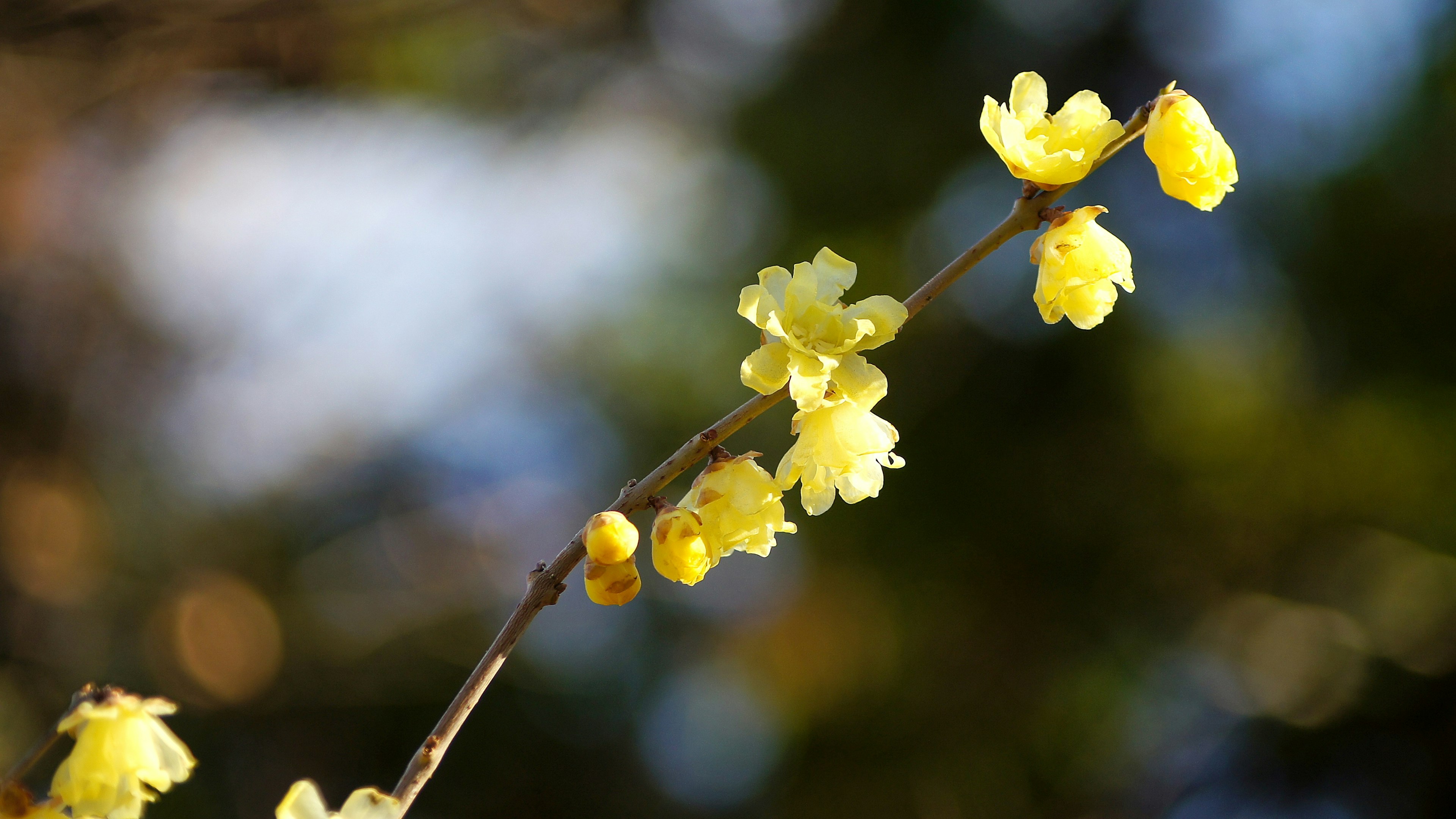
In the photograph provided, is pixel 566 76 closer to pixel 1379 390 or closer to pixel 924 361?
pixel 924 361

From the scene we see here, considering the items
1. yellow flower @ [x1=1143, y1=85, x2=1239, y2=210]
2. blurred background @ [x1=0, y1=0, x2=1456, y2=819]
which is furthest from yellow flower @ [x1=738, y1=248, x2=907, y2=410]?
blurred background @ [x1=0, y1=0, x2=1456, y2=819]

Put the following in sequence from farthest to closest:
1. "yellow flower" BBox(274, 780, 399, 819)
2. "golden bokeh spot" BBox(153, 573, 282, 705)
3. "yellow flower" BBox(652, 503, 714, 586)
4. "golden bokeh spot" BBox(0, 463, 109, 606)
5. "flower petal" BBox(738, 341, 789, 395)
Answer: "golden bokeh spot" BBox(153, 573, 282, 705), "golden bokeh spot" BBox(0, 463, 109, 606), "yellow flower" BBox(652, 503, 714, 586), "flower petal" BBox(738, 341, 789, 395), "yellow flower" BBox(274, 780, 399, 819)

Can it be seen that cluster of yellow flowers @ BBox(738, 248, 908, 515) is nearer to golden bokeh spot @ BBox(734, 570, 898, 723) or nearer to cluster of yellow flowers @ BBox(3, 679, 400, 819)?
cluster of yellow flowers @ BBox(3, 679, 400, 819)

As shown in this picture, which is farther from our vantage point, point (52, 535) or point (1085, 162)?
point (52, 535)

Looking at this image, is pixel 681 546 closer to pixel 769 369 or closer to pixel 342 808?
pixel 769 369

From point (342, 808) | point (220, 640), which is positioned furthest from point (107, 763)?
point (220, 640)

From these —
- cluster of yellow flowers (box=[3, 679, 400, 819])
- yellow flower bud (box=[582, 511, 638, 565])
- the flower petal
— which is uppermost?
the flower petal
